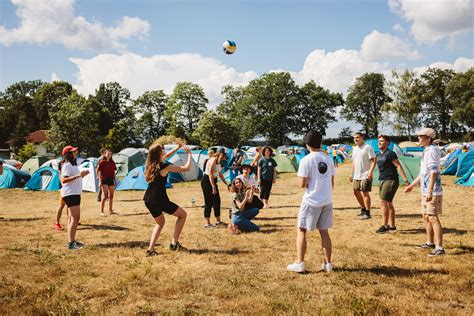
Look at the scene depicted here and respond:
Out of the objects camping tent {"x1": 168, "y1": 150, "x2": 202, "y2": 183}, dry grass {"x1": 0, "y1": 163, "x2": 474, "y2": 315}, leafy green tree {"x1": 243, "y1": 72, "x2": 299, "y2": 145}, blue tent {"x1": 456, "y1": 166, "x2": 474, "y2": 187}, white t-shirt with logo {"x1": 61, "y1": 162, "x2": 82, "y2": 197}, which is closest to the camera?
dry grass {"x1": 0, "y1": 163, "x2": 474, "y2": 315}

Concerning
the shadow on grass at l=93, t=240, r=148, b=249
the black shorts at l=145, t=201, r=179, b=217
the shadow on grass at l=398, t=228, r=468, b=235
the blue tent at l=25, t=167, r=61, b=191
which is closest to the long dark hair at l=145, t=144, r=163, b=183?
the black shorts at l=145, t=201, r=179, b=217

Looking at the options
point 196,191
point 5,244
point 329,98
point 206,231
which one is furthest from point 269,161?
point 329,98

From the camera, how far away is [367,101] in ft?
214

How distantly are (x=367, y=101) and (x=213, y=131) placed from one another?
29.8 m

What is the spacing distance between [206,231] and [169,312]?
408cm

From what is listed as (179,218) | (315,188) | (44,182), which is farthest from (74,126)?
(315,188)

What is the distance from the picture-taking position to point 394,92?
182 ft

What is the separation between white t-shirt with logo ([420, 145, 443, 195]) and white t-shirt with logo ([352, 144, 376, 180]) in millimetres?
2411

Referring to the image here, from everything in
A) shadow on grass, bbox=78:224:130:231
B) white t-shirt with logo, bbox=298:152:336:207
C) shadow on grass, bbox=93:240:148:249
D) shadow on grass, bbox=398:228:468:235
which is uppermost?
white t-shirt with logo, bbox=298:152:336:207

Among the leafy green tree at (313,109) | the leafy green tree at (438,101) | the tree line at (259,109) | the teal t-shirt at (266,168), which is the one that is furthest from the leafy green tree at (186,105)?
the teal t-shirt at (266,168)

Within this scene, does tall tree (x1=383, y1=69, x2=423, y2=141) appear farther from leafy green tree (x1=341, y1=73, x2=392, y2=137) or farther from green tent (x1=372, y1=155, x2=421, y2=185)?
green tent (x1=372, y1=155, x2=421, y2=185)

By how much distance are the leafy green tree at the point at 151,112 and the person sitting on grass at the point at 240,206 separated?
6422cm

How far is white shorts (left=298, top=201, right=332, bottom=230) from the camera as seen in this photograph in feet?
16.0

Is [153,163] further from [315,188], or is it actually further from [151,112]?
[151,112]
